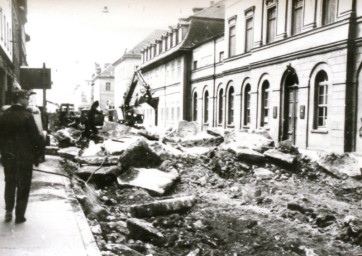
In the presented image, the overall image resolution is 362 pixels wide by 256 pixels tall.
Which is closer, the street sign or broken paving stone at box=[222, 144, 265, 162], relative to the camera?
the street sign

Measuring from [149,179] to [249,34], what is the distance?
1477 centimetres

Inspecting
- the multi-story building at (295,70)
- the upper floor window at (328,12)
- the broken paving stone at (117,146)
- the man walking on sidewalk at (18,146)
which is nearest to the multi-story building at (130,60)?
the multi-story building at (295,70)

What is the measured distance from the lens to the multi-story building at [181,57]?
34250mm

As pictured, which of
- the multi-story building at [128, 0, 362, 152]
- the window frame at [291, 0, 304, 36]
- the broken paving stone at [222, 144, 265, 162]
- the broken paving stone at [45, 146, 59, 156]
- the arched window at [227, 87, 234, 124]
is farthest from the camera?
the arched window at [227, 87, 234, 124]

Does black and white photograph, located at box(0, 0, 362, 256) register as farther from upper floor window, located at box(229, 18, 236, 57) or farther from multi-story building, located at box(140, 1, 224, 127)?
multi-story building, located at box(140, 1, 224, 127)

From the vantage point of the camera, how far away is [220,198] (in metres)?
10.4

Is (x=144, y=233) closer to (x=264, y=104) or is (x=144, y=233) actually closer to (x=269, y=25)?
(x=264, y=104)

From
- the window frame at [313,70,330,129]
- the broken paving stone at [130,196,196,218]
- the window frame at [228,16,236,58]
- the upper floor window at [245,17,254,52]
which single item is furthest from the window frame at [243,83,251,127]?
the broken paving stone at [130,196,196,218]

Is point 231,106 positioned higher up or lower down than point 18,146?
higher up

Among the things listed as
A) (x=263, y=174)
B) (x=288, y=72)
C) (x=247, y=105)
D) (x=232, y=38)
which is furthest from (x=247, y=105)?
(x=263, y=174)

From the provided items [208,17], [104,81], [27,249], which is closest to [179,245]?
[27,249]

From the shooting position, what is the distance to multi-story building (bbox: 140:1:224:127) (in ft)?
112

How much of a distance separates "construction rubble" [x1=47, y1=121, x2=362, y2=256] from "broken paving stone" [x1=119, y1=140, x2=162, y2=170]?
1.1 inches

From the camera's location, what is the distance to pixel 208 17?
35.2m
